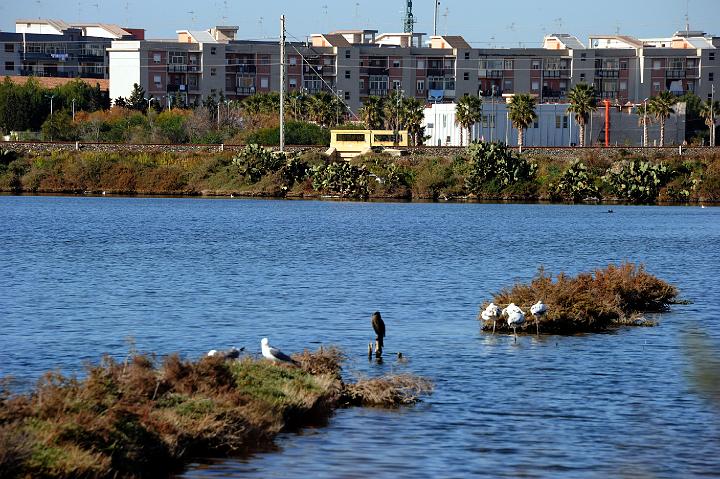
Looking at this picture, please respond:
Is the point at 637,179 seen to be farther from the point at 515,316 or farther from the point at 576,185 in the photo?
the point at 515,316

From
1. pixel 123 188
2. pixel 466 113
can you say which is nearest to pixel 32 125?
pixel 123 188

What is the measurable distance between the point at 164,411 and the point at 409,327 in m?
18.5

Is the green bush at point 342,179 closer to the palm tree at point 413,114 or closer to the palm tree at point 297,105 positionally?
the palm tree at point 413,114

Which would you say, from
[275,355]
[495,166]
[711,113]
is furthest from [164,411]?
[711,113]

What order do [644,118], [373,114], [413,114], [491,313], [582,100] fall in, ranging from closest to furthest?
[491,313]
[582,100]
[413,114]
[373,114]
[644,118]

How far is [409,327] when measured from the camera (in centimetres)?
3881

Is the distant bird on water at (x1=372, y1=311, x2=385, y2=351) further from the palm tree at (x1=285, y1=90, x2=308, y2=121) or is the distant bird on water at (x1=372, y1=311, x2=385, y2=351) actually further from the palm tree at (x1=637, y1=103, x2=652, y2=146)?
the palm tree at (x1=285, y1=90, x2=308, y2=121)

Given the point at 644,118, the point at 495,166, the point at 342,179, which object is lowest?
the point at 342,179

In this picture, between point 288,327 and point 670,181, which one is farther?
point 670,181

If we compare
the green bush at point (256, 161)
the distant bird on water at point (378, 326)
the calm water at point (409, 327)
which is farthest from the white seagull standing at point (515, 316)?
the green bush at point (256, 161)

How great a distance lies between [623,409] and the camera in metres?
26.7

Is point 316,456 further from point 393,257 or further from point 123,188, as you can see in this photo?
point 123,188

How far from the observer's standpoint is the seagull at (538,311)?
1399 inches

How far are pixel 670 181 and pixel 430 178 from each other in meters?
23.9
